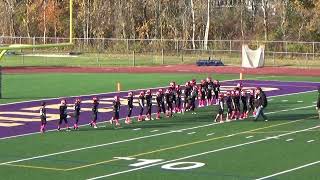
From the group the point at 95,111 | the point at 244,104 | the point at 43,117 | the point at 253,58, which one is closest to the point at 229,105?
the point at 244,104

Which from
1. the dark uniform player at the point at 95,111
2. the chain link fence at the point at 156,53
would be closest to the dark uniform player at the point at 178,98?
the dark uniform player at the point at 95,111

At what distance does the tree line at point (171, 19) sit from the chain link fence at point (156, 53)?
6099 mm

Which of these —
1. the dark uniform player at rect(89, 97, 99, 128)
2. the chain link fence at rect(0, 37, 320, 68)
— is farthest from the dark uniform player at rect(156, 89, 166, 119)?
the chain link fence at rect(0, 37, 320, 68)

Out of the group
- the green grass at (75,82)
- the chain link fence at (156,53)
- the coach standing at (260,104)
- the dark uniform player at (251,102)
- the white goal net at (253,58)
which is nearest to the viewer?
the coach standing at (260,104)

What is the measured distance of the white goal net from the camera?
2208 inches

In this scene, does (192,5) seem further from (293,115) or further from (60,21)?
(293,115)

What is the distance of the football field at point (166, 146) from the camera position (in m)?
18.0

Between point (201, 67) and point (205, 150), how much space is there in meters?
35.2

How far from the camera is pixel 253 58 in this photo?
186 feet

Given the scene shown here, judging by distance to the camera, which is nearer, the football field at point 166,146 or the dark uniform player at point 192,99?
the football field at point 166,146

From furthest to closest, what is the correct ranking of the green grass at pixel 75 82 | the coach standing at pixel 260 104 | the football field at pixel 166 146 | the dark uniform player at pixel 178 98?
the green grass at pixel 75 82, the dark uniform player at pixel 178 98, the coach standing at pixel 260 104, the football field at pixel 166 146

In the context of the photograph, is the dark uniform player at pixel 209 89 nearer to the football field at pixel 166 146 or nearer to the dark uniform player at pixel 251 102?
the football field at pixel 166 146

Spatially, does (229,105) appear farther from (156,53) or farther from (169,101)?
(156,53)

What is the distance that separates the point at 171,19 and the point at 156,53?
11.5m
